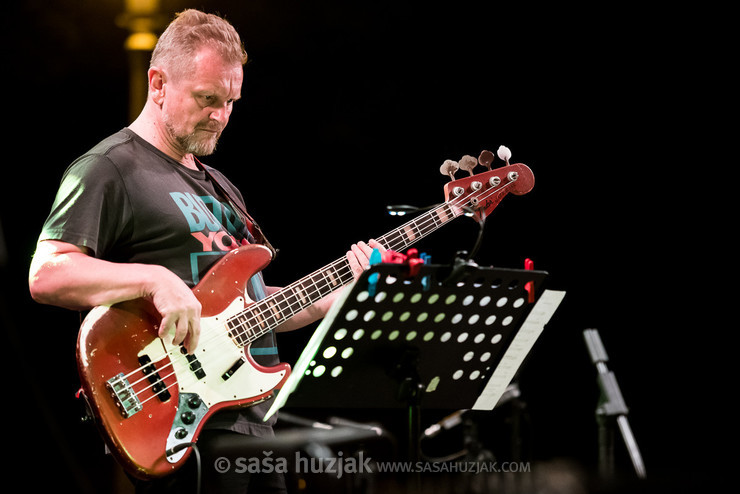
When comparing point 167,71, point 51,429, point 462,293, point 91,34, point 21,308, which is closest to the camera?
point 51,429

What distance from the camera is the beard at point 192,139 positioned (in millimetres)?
2260

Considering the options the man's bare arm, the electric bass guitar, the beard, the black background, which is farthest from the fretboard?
the black background

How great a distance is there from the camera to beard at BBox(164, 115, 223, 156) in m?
2.26

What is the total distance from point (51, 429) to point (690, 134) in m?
4.64

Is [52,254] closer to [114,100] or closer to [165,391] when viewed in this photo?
[165,391]

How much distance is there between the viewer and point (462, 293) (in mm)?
1871

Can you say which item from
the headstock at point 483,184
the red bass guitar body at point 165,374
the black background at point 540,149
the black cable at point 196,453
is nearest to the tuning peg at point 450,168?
the headstock at point 483,184

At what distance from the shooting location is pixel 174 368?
6.50ft

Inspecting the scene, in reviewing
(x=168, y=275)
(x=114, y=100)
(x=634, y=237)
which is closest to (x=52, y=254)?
(x=168, y=275)

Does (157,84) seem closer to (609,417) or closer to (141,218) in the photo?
(141,218)

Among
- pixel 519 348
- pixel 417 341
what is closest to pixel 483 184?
pixel 519 348

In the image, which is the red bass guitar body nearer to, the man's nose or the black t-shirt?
the black t-shirt

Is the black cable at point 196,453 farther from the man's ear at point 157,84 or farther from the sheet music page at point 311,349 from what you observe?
the man's ear at point 157,84

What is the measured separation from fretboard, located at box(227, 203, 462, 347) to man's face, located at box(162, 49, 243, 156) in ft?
1.82
